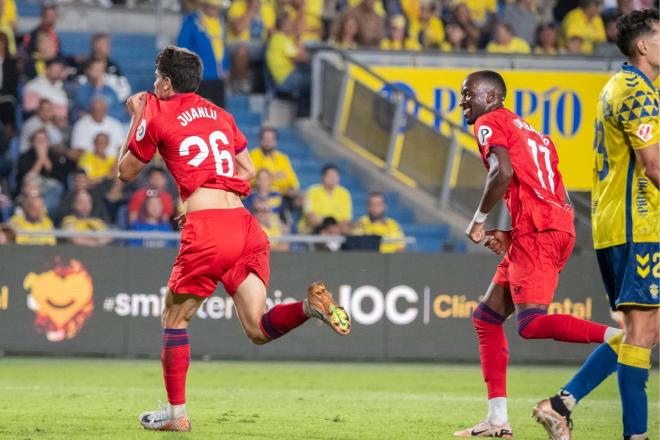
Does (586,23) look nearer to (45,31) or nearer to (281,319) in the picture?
(45,31)

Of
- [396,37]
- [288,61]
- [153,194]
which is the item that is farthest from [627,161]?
[396,37]

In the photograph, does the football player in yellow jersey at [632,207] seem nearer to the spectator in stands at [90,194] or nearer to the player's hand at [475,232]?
the player's hand at [475,232]

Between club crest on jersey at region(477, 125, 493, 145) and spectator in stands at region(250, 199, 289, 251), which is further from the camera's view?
spectator in stands at region(250, 199, 289, 251)

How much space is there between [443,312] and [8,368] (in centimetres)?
487

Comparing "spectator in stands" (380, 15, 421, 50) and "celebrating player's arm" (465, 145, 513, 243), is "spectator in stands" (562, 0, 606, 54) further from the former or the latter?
"celebrating player's arm" (465, 145, 513, 243)

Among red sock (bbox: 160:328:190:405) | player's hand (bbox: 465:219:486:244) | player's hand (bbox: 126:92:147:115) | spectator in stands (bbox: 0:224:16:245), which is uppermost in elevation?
player's hand (bbox: 126:92:147:115)

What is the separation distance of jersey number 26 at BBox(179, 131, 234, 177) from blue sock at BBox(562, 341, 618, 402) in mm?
2422

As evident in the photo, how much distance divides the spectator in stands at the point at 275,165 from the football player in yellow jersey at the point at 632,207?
31.3ft

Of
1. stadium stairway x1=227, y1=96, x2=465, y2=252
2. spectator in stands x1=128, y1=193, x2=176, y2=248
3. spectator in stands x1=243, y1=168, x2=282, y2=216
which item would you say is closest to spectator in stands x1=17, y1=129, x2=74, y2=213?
spectator in stands x1=128, y1=193, x2=176, y2=248

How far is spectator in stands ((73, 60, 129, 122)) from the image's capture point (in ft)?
55.5

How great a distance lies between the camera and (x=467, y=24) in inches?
776

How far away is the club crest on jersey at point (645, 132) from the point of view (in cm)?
679

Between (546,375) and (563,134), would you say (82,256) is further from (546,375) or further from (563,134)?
(563,134)

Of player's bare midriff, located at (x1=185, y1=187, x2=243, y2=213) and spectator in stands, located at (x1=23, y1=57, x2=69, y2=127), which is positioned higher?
spectator in stands, located at (x1=23, y1=57, x2=69, y2=127)
